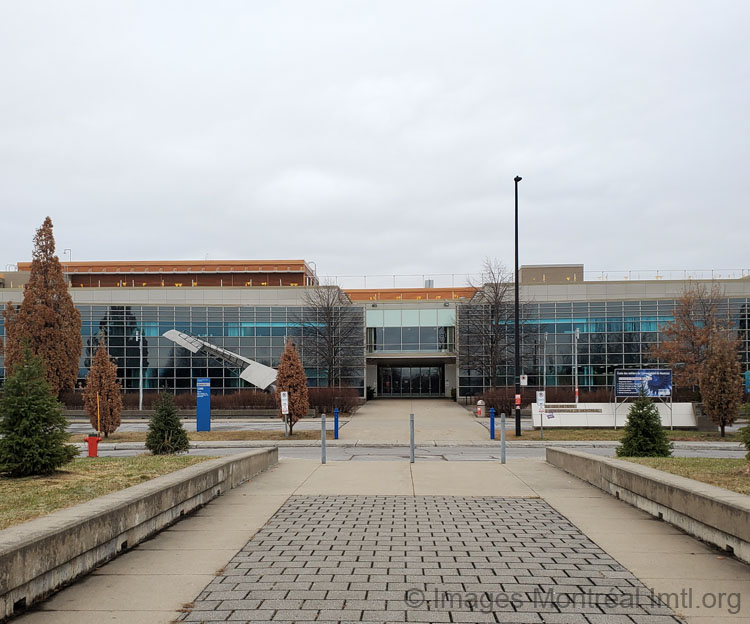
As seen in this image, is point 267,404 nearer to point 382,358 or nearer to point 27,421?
point 382,358

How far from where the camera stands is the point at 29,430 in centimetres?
973

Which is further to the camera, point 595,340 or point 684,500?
point 595,340

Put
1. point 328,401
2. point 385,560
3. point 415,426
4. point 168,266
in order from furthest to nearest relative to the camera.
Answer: point 168,266, point 328,401, point 415,426, point 385,560

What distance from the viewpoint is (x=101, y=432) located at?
26.9 m

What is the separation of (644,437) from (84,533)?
10.9 m

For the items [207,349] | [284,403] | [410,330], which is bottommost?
[284,403]

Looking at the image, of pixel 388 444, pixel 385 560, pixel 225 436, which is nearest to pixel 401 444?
pixel 388 444

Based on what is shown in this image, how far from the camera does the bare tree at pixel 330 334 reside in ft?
163

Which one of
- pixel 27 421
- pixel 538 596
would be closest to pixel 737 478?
pixel 538 596

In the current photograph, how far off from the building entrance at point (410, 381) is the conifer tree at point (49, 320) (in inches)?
1154

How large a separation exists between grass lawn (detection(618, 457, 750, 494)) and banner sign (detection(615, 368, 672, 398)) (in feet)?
60.8

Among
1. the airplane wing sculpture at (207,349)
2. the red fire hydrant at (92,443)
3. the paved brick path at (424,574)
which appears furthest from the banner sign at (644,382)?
the airplane wing sculpture at (207,349)

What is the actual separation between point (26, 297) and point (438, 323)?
30381 millimetres

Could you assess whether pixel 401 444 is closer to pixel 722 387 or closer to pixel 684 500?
pixel 722 387
